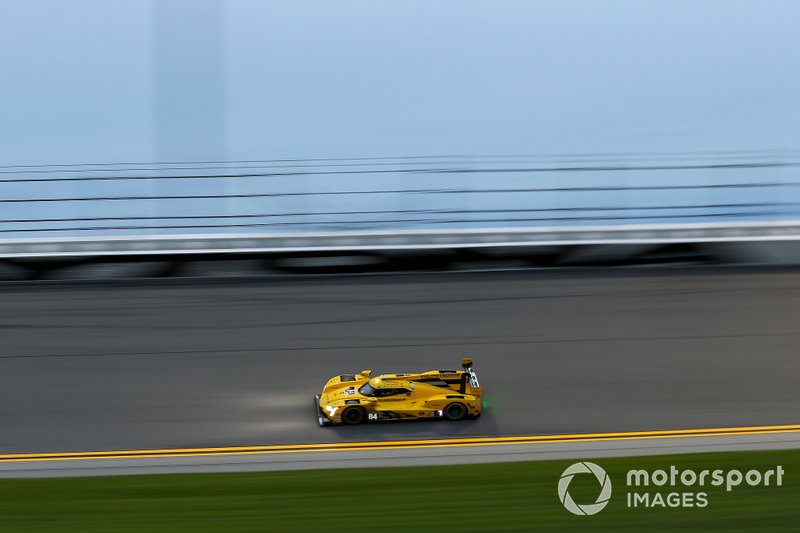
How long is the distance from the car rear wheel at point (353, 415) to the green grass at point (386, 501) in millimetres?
1116

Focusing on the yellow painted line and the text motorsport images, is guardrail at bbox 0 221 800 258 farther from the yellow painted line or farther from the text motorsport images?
the text motorsport images

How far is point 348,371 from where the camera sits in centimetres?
862

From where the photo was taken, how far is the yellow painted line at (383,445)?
6711 millimetres

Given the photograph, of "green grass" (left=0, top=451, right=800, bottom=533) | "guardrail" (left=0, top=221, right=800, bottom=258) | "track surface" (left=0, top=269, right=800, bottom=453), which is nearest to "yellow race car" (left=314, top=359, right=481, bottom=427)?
"track surface" (left=0, top=269, right=800, bottom=453)

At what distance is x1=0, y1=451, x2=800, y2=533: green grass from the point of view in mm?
4598

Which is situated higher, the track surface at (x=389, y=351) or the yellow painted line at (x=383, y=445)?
the track surface at (x=389, y=351)

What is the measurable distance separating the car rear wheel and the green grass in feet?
3.66

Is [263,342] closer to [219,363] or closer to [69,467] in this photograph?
[219,363]

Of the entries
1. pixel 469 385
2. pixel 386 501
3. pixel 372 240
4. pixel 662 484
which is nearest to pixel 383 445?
pixel 469 385

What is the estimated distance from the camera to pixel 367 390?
23.6ft

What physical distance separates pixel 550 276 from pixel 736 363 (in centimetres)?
289

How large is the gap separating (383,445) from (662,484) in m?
2.42

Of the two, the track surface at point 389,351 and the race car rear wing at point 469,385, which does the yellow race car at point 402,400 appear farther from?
the track surface at point 389,351

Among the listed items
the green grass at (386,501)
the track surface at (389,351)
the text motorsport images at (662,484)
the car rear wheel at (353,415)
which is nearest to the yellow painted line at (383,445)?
the track surface at (389,351)
